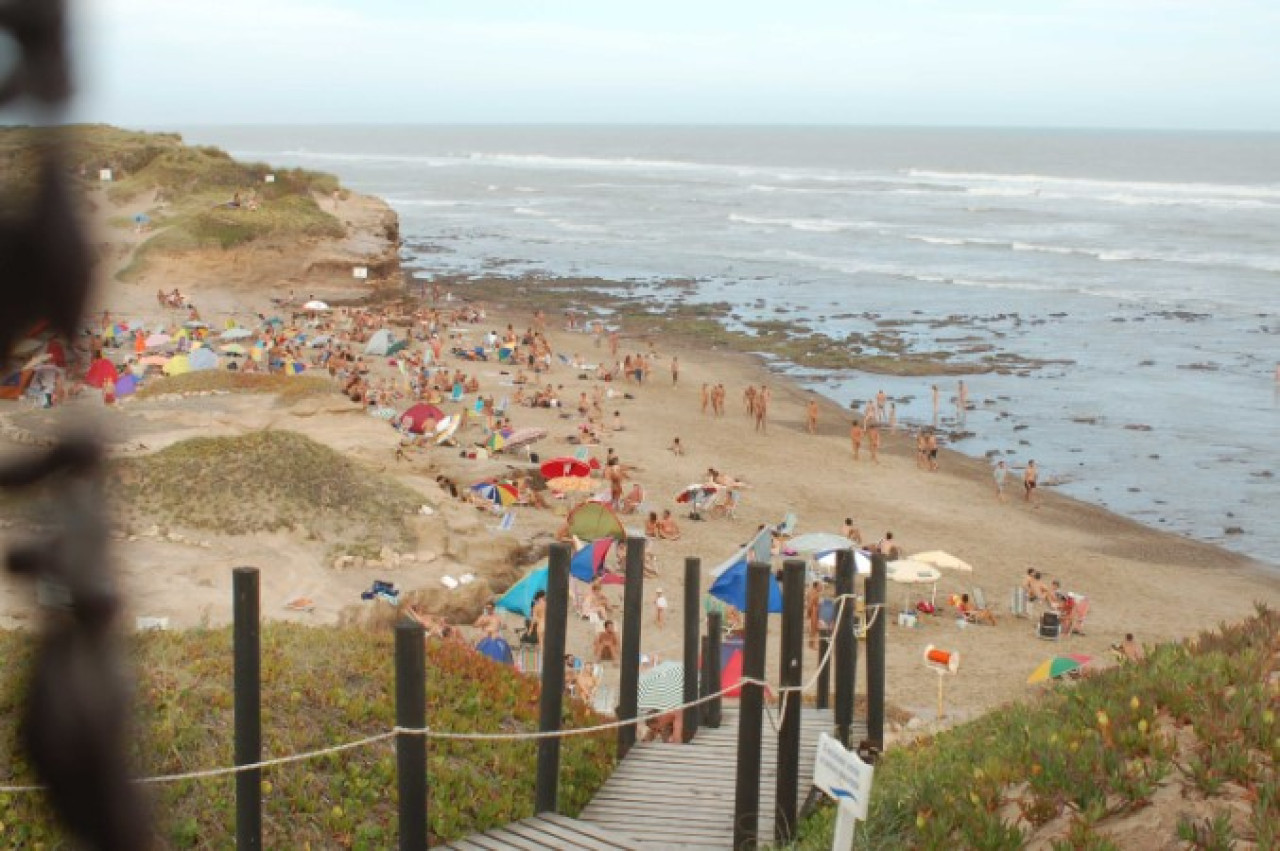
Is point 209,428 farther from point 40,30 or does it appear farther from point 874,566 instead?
point 40,30

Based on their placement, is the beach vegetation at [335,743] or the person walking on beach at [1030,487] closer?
the beach vegetation at [335,743]

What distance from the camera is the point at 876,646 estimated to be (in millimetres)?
9711

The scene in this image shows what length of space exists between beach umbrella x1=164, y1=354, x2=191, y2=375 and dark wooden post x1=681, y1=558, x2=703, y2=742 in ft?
76.2

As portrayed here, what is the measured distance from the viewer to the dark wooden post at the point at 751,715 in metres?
7.75

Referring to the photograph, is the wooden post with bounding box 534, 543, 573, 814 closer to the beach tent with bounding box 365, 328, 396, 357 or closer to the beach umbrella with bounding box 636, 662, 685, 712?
the beach umbrella with bounding box 636, 662, 685, 712

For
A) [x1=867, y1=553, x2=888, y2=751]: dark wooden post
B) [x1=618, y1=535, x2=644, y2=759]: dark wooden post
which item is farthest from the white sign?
[x1=867, y1=553, x2=888, y2=751]: dark wooden post

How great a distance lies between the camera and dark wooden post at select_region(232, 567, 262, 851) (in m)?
6.53

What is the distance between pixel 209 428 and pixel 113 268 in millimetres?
22814

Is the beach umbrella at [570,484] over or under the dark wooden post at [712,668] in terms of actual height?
under

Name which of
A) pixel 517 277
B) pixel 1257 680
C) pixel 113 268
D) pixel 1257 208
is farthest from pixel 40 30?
pixel 1257 208

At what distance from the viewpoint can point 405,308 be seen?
47469 millimetres

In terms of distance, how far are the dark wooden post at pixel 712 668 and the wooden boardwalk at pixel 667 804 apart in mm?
164

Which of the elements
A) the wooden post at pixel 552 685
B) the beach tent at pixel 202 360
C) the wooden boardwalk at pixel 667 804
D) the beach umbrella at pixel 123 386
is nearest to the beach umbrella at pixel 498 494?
the beach umbrella at pixel 123 386

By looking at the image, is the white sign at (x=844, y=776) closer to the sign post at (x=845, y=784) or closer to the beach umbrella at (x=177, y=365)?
the sign post at (x=845, y=784)
